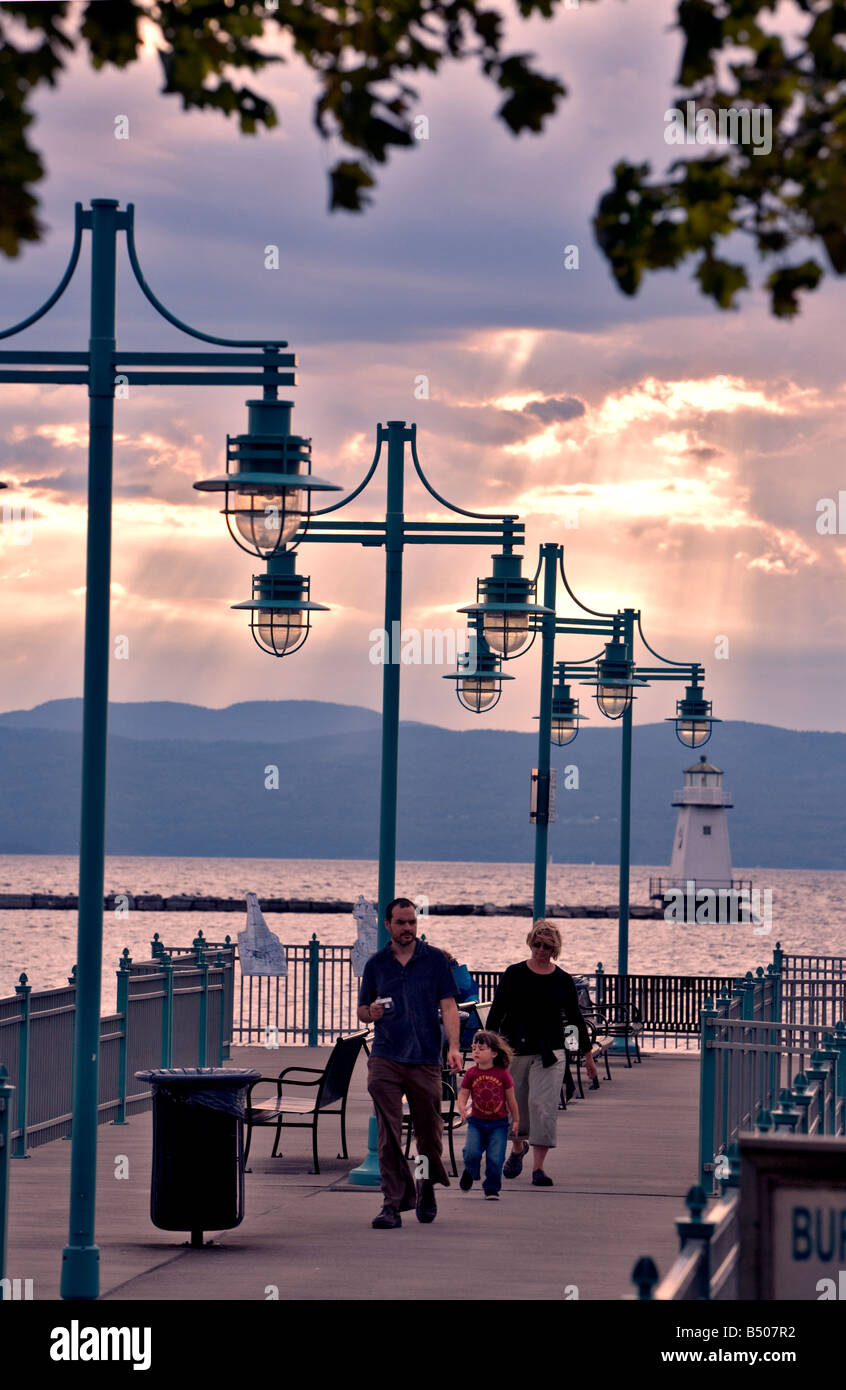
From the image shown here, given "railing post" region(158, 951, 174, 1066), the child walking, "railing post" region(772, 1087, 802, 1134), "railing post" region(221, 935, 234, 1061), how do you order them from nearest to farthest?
1. "railing post" region(772, 1087, 802, 1134)
2. the child walking
3. "railing post" region(158, 951, 174, 1066)
4. "railing post" region(221, 935, 234, 1061)

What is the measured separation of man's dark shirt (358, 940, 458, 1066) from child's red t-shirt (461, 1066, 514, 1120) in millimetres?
868

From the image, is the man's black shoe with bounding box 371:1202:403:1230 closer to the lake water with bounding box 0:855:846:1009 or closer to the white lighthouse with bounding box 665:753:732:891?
the lake water with bounding box 0:855:846:1009

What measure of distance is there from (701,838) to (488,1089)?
343 feet

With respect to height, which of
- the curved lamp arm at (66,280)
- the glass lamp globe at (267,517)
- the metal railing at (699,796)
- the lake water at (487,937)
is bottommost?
the lake water at (487,937)

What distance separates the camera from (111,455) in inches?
433

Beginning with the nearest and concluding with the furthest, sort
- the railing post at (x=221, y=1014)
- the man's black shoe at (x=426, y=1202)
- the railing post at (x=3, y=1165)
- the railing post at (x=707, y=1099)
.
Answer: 1. the railing post at (x=3, y=1165)
2. the man's black shoe at (x=426, y=1202)
3. the railing post at (x=707, y=1099)
4. the railing post at (x=221, y=1014)

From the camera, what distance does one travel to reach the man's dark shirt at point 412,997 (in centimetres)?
1299

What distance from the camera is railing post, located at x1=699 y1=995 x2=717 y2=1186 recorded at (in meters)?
14.0

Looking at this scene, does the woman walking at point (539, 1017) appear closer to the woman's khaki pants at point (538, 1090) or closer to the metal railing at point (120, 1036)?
the woman's khaki pants at point (538, 1090)

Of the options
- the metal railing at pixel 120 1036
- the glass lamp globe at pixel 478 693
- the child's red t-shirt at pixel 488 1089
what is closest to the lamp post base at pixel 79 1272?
the metal railing at pixel 120 1036

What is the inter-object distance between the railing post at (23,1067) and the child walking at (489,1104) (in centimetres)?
408

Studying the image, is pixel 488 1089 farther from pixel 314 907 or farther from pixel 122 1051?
pixel 314 907

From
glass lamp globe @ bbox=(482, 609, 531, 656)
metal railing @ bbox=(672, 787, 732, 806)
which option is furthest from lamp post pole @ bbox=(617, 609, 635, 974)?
metal railing @ bbox=(672, 787, 732, 806)
